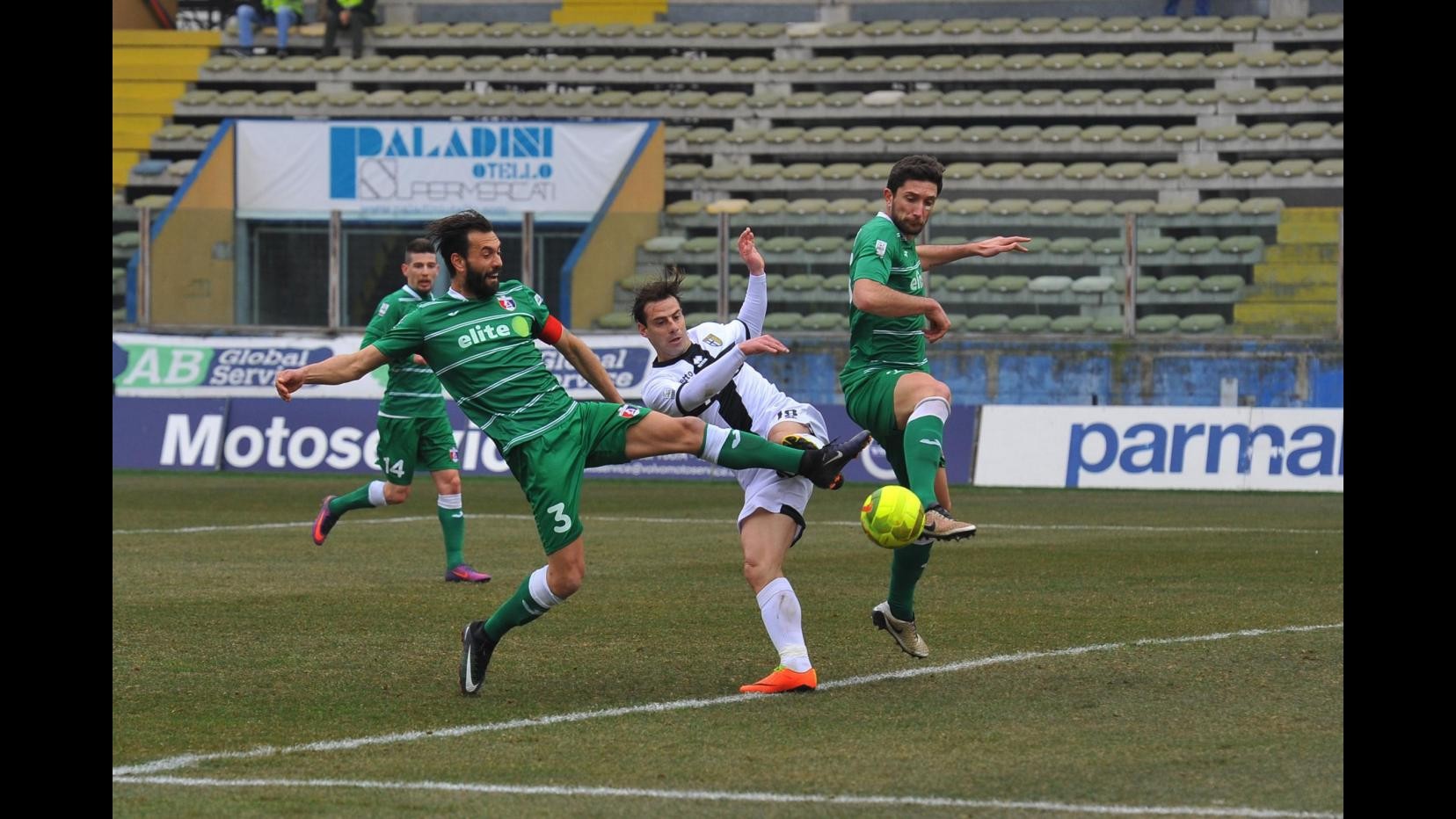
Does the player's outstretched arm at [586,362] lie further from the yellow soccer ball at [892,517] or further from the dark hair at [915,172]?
the dark hair at [915,172]

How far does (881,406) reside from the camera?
31.5 feet

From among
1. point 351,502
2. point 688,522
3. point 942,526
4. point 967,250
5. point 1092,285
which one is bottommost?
point 688,522

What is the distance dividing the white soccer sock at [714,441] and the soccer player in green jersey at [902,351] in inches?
41.7

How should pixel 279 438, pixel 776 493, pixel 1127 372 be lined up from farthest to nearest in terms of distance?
pixel 1127 372 < pixel 279 438 < pixel 776 493

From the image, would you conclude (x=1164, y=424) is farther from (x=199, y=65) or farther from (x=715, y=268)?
(x=199, y=65)

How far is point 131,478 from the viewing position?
2405cm

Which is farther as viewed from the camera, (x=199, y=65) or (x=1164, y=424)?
(x=199, y=65)

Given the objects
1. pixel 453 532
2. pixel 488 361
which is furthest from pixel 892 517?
pixel 453 532

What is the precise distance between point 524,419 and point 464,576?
190 inches

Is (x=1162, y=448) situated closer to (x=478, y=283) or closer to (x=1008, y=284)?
(x=1008, y=284)

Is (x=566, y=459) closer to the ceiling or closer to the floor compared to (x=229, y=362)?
closer to the floor

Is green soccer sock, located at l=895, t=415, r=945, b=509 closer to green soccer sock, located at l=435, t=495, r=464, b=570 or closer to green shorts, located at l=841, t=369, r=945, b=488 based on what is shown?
green shorts, located at l=841, t=369, r=945, b=488
